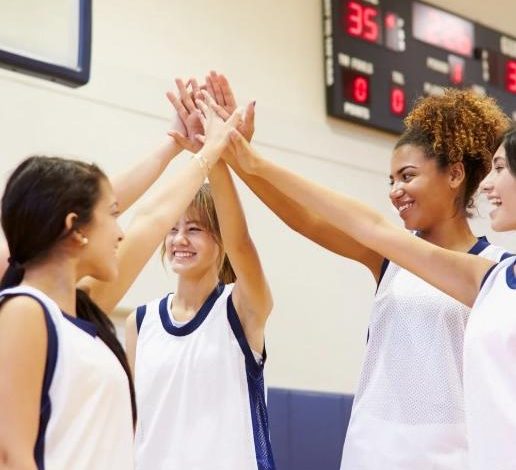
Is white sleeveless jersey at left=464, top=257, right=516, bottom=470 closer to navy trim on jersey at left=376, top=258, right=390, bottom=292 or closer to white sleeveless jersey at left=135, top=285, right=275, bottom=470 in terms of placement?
navy trim on jersey at left=376, top=258, right=390, bottom=292

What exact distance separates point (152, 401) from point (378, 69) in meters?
3.32

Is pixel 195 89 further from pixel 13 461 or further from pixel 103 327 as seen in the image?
pixel 13 461

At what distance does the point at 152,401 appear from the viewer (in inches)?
104

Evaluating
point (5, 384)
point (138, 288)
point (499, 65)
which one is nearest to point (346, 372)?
point (138, 288)

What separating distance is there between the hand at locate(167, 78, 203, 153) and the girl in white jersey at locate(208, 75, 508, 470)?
0.23m

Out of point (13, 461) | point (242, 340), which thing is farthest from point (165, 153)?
point (13, 461)

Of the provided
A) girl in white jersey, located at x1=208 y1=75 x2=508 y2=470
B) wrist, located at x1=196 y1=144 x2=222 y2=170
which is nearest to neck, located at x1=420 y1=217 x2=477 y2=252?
girl in white jersey, located at x1=208 y1=75 x2=508 y2=470

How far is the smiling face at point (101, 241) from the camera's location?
72.4 inches

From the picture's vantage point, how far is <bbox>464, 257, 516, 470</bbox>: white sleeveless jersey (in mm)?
1893

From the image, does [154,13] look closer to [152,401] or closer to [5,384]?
[152,401]

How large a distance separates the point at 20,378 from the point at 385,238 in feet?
3.24

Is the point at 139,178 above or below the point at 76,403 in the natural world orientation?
above

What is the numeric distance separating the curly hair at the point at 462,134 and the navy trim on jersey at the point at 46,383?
125 centimetres

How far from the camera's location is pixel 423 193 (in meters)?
2.53
